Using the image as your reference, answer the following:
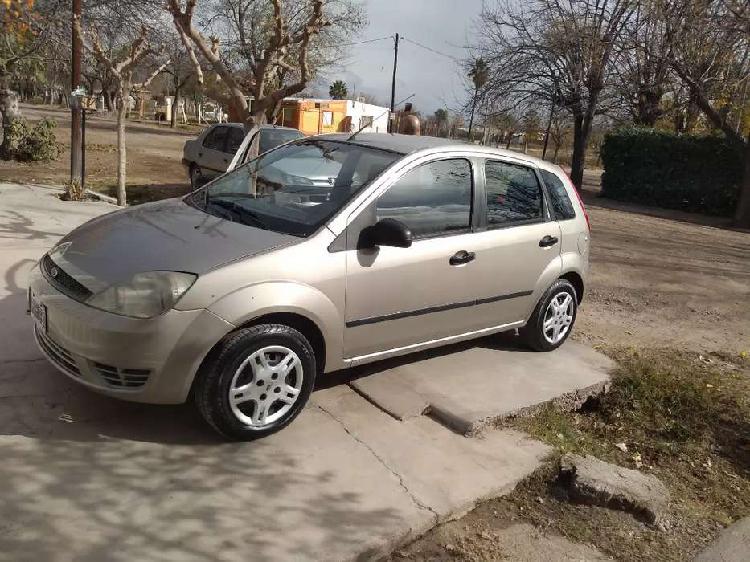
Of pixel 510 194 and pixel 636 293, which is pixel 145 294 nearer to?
pixel 510 194

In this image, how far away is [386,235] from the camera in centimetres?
390

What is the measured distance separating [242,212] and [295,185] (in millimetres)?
472

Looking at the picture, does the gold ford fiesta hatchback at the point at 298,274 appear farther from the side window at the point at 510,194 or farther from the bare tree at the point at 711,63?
the bare tree at the point at 711,63

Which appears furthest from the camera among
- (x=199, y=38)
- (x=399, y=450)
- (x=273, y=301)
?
(x=199, y=38)

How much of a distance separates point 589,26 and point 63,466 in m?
20.9

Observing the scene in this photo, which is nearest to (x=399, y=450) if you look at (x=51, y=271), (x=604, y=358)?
(x=51, y=271)

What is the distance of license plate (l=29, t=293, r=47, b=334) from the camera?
3602 millimetres

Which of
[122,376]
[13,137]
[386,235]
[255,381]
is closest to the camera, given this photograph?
[122,376]

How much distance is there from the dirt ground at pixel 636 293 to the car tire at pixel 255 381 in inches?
41.9

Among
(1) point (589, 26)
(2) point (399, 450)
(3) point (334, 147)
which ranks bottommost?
(2) point (399, 450)

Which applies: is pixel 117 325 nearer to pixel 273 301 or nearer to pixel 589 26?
pixel 273 301

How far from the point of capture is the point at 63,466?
3.19 metres


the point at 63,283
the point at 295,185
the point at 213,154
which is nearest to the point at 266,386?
the point at 63,283

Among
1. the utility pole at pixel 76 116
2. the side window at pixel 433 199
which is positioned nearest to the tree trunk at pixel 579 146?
the utility pole at pixel 76 116
